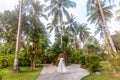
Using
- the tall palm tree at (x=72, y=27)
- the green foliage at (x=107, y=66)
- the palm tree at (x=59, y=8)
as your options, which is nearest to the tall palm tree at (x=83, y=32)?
the tall palm tree at (x=72, y=27)

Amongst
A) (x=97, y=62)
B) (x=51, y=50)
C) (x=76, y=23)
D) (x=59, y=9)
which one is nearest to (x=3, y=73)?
(x=97, y=62)

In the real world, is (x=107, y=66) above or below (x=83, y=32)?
below

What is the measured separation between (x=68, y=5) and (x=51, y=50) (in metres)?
10.9

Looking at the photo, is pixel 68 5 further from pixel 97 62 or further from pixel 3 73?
pixel 3 73

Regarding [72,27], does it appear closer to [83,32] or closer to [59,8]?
[83,32]

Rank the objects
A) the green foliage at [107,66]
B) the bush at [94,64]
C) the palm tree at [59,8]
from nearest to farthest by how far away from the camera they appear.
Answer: the green foliage at [107,66], the bush at [94,64], the palm tree at [59,8]

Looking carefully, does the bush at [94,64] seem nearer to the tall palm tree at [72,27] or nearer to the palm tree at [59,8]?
the palm tree at [59,8]

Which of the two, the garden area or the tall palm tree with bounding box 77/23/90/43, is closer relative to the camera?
the garden area

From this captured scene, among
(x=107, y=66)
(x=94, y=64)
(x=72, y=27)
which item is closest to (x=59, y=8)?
(x=72, y=27)

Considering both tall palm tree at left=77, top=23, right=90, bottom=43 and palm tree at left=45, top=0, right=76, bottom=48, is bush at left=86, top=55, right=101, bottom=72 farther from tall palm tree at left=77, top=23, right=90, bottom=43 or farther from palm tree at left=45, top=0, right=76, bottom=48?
tall palm tree at left=77, top=23, right=90, bottom=43

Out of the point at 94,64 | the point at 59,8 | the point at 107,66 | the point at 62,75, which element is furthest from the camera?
the point at 59,8

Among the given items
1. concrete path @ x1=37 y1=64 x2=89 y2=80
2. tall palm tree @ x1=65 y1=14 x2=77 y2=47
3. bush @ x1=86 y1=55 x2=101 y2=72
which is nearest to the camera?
concrete path @ x1=37 y1=64 x2=89 y2=80

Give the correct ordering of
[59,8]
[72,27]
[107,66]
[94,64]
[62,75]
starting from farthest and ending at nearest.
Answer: [72,27] < [59,8] < [94,64] < [107,66] < [62,75]

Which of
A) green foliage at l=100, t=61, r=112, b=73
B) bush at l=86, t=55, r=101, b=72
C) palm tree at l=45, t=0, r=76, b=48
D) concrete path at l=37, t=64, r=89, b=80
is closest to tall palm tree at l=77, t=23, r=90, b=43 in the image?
palm tree at l=45, t=0, r=76, b=48
